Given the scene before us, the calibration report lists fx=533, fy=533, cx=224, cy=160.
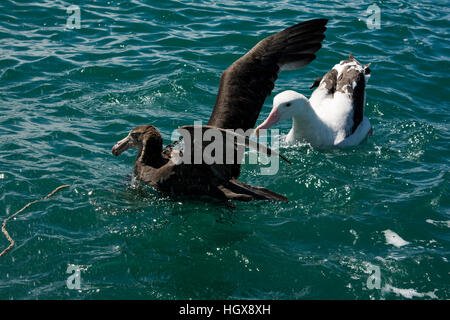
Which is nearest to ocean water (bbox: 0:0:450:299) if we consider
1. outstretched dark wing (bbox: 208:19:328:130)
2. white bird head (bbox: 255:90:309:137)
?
white bird head (bbox: 255:90:309:137)

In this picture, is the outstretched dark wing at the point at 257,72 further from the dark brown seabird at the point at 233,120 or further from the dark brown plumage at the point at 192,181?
the dark brown plumage at the point at 192,181

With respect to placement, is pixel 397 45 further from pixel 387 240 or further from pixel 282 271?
pixel 282 271

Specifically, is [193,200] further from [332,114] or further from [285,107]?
[332,114]

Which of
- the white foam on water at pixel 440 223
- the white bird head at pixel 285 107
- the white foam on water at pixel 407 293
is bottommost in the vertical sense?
the white foam on water at pixel 407 293

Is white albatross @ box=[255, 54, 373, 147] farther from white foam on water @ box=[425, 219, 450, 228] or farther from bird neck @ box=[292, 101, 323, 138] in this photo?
white foam on water @ box=[425, 219, 450, 228]

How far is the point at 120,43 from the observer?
473 inches

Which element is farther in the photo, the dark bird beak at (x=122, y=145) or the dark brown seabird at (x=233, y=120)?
the dark bird beak at (x=122, y=145)

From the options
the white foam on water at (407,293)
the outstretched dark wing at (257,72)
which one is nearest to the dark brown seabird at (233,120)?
the outstretched dark wing at (257,72)

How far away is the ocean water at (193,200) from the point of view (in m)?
5.76

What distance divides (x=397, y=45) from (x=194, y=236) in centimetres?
868

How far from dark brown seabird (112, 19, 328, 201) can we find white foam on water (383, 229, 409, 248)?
136cm

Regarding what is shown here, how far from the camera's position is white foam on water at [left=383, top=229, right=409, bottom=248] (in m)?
6.39
